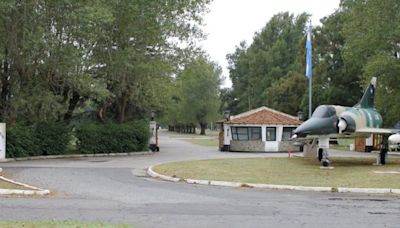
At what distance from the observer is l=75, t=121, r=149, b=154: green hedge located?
126 feet

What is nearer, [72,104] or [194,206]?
[194,206]

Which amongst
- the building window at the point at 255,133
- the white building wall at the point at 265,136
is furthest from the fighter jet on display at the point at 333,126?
the building window at the point at 255,133

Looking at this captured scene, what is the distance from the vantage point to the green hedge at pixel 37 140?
3281cm

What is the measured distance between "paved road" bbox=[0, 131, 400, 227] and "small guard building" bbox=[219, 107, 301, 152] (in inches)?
1052

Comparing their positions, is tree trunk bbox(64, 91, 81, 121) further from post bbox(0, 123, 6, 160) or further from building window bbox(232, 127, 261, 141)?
building window bbox(232, 127, 261, 141)

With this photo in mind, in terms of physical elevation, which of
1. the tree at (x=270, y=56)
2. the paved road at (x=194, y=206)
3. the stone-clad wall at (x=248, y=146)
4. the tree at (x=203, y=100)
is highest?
the tree at (x=270, y=56)

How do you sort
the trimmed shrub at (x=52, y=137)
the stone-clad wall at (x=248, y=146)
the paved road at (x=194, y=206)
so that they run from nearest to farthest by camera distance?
the paved road at (x=194, y=206)
the trimmed shrub at (x=52, y=137)
the stone-clad wall at (x=248, y=146)

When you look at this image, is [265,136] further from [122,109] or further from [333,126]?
[333,126]

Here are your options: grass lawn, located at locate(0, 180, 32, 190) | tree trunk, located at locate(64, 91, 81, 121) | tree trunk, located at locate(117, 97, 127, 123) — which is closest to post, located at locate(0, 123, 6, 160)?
tree trunk, located at locate(64, 91, 81, 121)

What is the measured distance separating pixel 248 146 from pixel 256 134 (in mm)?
1235

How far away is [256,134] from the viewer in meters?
46.3

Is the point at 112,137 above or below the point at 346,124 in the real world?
below

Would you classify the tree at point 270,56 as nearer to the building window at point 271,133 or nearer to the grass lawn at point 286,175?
the building window at point 271,133

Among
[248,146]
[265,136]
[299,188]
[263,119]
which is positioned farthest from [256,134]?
[299,188]
